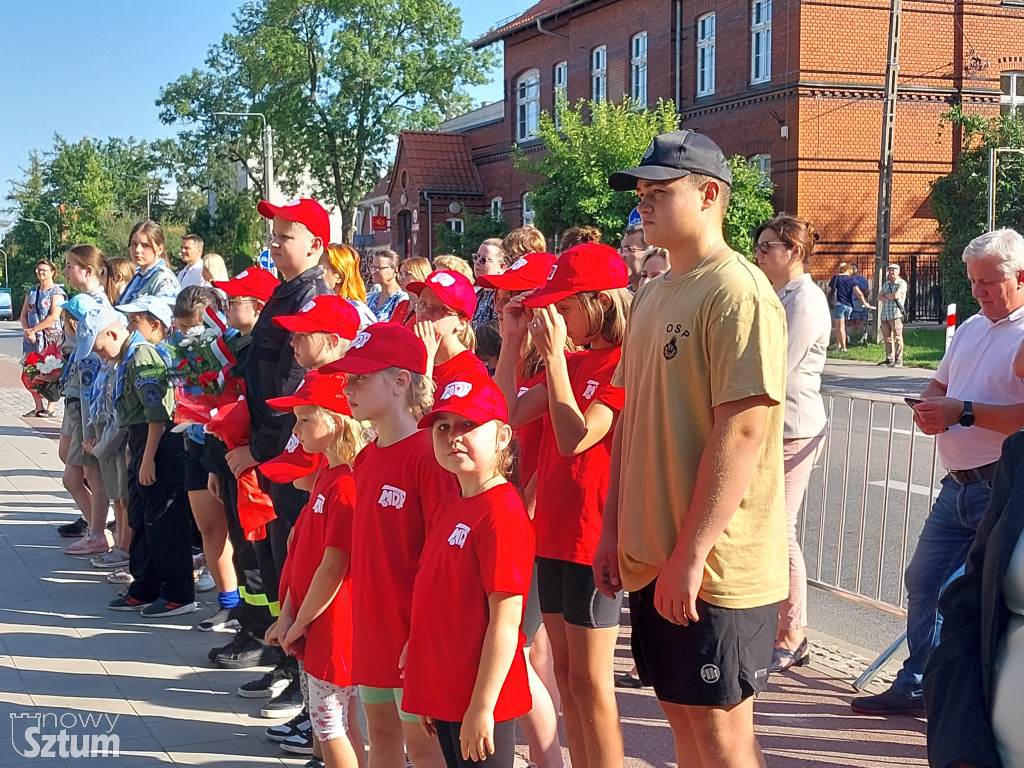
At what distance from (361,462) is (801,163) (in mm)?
24422

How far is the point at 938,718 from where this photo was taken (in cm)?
207

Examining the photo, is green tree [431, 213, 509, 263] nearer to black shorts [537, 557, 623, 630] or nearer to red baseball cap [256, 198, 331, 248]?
Answer: red baseball cap [256, 198, 331, 248]

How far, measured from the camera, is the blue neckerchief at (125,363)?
7.14 meters

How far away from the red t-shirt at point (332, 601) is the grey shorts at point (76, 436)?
5.08 meters

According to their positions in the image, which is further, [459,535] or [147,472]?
[147,472]

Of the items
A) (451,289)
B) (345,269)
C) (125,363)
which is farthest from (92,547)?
(451,289)

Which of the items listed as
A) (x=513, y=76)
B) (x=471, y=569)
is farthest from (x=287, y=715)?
(x=513, y=76)

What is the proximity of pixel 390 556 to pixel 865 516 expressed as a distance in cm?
391

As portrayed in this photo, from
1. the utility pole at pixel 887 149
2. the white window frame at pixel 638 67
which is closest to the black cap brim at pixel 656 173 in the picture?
the utility pole at pixel 887 149

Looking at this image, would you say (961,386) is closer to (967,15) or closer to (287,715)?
(287,715)

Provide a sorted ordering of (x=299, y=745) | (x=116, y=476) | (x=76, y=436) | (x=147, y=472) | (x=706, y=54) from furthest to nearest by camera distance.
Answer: (x=706, y=54)
(x=76, y=436)
(x=116, y=476)
(x=147, y=472)
(x=299, y=745)

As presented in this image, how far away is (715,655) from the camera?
2891 mm

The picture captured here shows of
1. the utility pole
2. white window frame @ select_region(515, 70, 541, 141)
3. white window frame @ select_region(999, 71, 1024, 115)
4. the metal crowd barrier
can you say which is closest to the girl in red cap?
the metal crowd barrier

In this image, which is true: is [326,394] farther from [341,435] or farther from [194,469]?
[194,469]
